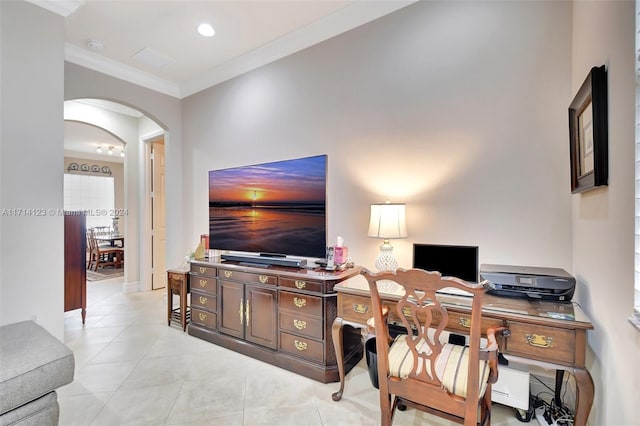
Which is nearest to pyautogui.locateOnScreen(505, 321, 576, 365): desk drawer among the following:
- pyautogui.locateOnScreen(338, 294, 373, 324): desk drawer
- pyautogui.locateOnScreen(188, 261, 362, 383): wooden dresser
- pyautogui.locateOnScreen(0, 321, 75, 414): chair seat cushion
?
pyautogui.locateOnScreen(338, 294, 373, 324): desk drawer

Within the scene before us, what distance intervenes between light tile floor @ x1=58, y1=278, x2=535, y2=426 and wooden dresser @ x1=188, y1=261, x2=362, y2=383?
11 centimetres

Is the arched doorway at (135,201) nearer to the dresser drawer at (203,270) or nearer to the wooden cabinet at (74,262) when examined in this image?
the wooden cabinet at (74,262)

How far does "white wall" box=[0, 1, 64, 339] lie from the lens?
85.0 inches

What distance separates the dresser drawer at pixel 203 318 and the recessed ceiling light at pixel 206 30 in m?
2.80

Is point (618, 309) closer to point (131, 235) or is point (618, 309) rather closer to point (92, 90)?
point (92, 90)

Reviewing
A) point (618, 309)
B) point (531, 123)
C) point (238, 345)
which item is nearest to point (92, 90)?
point (238, 345)

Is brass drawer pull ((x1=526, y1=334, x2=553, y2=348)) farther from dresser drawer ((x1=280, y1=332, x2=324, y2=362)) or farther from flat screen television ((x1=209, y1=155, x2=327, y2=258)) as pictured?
flat screen television ((x1=209, y1=155, x2=327, y2=258))

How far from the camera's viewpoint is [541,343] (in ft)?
4.55

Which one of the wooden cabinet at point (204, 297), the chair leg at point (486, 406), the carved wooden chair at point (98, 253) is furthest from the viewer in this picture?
the carved wooden chair at point (98, 253)

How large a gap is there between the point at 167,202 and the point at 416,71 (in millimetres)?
3501

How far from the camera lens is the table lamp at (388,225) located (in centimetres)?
220

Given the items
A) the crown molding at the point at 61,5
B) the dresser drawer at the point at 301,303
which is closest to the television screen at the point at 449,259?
the dresser drawer at the point at 301,303

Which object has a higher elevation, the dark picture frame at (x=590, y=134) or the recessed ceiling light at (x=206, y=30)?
the recessed ceiling light at (x=206, y=30)

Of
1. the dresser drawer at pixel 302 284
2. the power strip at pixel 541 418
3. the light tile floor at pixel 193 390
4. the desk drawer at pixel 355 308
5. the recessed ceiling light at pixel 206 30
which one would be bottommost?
the light tile floor at pixel 193 390
